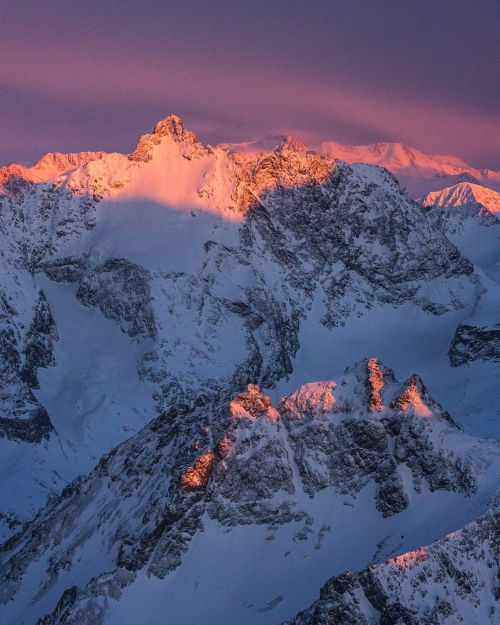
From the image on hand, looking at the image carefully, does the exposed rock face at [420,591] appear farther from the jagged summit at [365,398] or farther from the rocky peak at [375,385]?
the rocky peak at [375,385]

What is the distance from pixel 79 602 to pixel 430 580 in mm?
33992

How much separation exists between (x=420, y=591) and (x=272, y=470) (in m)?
28.3

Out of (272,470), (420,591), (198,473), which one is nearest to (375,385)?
(272,470)

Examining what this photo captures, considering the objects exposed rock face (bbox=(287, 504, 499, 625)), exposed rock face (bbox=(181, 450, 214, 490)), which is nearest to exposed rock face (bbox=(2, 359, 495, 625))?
exposed rock face (bbox=(181, 450, 214, 490))

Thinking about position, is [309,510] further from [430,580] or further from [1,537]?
[1,537]

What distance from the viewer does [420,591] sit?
10700 cm

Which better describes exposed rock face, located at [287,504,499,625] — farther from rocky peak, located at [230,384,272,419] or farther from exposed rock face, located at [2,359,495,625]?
rocky peak, located at [230,384,272,419]

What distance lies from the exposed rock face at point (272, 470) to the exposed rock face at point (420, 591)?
629 inches

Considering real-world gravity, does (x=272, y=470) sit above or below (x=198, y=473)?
below

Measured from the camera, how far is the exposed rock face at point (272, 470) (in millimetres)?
127812

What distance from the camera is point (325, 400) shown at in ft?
449

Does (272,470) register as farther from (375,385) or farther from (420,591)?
(420,591)

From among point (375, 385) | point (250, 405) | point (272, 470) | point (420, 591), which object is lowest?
point (420, 591)

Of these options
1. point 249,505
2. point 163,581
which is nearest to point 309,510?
point 249,505
